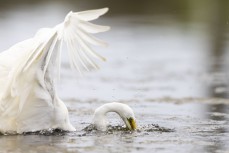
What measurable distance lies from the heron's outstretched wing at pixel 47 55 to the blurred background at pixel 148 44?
3.93 meters

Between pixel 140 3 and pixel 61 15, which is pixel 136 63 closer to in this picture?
pixel 61 15

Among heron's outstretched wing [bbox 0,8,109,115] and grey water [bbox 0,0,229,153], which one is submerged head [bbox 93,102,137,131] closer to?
grey water [bbox 0,0,229,153]

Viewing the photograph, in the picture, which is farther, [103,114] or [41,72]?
[103,114]

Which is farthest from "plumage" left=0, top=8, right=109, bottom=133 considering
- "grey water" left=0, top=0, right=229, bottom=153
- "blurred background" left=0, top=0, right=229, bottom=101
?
"blurred background" left=0, top=0, right=229, bottom=101

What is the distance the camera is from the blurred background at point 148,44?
1585 centimetres

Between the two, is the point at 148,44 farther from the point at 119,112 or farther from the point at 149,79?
the point at 119,112

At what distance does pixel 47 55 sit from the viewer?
10539 millimetres

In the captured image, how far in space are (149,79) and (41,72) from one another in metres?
6.55

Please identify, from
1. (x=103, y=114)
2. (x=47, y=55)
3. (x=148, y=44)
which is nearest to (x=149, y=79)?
(x=148, y=44)

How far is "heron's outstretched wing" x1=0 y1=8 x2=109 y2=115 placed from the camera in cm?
1017

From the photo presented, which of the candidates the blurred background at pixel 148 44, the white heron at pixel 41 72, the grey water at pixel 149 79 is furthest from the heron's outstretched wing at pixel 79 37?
the blurred background at pixel 148 44

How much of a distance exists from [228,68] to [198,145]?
324 inches

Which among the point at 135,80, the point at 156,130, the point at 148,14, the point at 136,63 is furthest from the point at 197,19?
the point at 156,130

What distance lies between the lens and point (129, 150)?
9.81 meters
